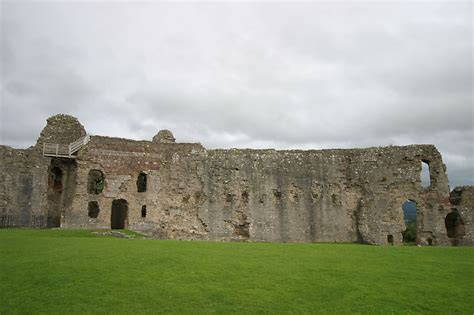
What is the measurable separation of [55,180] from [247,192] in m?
15.5

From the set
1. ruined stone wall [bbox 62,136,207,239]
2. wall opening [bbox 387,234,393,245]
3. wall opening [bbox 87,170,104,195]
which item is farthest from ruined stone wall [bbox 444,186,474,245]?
wall opening [bbox 87,170,104,195]

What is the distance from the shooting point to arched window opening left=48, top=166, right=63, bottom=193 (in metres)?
31.4

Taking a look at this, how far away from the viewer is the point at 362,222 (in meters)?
28.2

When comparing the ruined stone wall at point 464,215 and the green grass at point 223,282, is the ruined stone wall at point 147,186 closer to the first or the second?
the green grass at point 223,282

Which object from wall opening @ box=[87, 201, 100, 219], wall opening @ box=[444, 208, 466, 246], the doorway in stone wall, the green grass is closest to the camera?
the green grass

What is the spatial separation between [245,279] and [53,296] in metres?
4.84

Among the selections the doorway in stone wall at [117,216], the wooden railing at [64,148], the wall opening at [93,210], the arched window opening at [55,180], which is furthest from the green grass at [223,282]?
the doorway in stone wall at [117,216]

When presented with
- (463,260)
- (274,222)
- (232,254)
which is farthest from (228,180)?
(463,260)

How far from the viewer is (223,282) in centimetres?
1075

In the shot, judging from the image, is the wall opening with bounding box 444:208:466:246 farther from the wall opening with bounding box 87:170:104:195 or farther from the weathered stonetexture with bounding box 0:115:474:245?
the wall opening with bounding box 87:170:104:195

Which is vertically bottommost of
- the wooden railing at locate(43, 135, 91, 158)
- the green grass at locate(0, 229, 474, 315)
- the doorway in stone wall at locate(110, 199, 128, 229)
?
the green grass at locate(0, 229, 474, 315)

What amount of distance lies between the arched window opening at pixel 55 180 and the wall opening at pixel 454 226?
28978mm

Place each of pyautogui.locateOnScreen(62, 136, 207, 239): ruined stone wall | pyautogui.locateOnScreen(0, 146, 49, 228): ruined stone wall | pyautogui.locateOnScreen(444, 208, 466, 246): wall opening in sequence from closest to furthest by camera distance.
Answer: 1. pyautogui.locateOnScreen(0, 146, 49, 228): ruined stone wall
2. pyautogui.locateOnScreen(444, 208, 466, 246): wall opening
3. pyautogui.locateOnScreen(62, 136, 207, 239): ruined stone wall

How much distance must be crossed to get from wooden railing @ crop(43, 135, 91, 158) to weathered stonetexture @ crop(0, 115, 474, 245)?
0.55m
